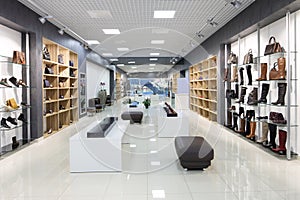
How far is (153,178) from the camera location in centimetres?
413

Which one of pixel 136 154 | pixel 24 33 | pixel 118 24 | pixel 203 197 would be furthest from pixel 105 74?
pixel 203 197

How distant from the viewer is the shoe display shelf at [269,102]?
514 centimetres

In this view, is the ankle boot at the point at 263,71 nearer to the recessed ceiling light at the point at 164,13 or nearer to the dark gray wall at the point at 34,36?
the recessed ceiling light at the point at 164,13

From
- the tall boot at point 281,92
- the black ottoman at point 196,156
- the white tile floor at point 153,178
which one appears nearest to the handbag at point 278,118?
the tall boot at point 281,92

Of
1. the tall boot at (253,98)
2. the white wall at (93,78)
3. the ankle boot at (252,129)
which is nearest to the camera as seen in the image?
the tall boot at (253,98)

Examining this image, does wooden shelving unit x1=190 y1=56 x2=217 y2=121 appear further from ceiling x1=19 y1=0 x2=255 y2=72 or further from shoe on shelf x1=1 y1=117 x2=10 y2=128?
shoe on shelf x1=1 y1=117 x2=10 y2=128

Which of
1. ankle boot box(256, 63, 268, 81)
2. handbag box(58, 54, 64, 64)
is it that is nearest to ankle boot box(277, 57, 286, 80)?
ankle boot box(256, 63, 268, 81)

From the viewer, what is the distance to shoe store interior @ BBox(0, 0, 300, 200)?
3.89 meters

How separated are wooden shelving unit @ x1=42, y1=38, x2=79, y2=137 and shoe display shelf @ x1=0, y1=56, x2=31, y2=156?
0.90 meters

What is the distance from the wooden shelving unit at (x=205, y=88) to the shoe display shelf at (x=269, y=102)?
2.28m

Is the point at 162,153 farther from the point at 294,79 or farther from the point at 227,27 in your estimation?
the point at 227,27

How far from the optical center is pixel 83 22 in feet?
26.0

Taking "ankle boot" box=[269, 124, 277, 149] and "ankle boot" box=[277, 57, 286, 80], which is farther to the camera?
"ankle boot" box=[269, 124, 277, 149]

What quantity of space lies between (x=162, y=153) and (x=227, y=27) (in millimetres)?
4441
